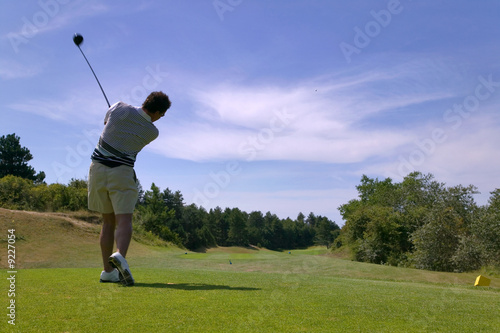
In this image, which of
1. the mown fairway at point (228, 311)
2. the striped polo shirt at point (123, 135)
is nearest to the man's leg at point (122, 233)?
the mown fairway at point (228, 311)

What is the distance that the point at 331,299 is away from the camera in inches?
118

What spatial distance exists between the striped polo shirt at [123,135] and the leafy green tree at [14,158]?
54295mm

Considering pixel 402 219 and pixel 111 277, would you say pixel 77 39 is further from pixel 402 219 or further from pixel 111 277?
pixel 402 219

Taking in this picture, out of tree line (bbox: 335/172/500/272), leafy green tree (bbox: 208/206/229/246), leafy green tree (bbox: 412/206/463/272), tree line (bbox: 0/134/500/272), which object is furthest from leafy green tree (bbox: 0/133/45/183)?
leafy green tree (bbox: 208/206/229/246)

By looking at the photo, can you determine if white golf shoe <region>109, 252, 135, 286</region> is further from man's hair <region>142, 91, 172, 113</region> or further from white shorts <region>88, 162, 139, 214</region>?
man's hair <region>142, 91, 172, 113</region>

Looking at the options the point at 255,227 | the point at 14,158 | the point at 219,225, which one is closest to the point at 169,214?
the point at 14,158

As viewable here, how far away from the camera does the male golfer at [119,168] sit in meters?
3.84

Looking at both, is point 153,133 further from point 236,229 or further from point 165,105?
point 236,229

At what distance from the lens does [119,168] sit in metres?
3.87

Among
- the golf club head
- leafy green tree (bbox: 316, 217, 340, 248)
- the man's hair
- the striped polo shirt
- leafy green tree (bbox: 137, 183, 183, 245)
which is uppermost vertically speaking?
the golf club head

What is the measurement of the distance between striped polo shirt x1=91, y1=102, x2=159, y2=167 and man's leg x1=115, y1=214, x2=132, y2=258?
1.87 ft

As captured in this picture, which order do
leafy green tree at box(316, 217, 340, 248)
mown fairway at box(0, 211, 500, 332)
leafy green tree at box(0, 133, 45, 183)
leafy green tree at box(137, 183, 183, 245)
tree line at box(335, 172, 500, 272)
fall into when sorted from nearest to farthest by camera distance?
mown fairway at box(0, 211, 500, 332), tree line at box(335, 172, 500, 272), leafy green tree at box(137, 183, 183, 245), leafy green tree at box(0, 133, 45, 183), leafy green tree at box(316, 217, 340, 248)

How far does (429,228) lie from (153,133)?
28.0m

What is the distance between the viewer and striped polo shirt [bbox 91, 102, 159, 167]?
3.92 m
